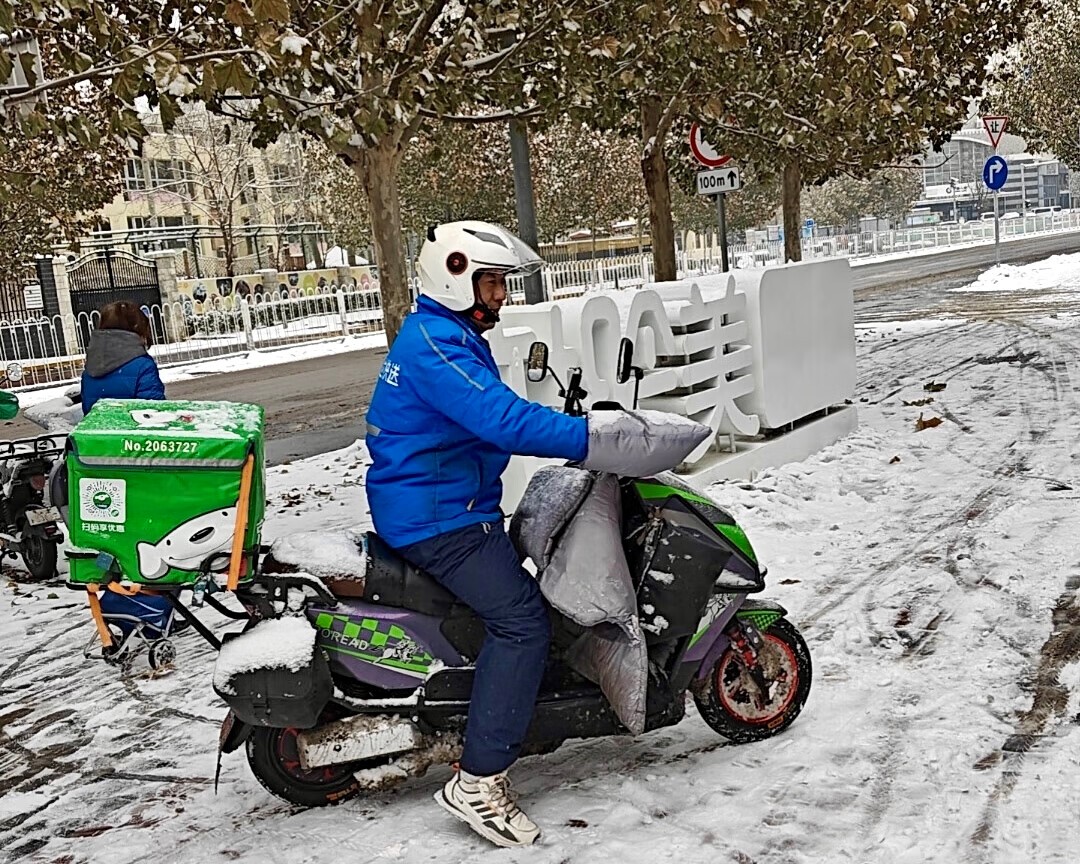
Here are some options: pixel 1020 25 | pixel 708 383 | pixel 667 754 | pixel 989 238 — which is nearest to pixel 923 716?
pixel 667 754

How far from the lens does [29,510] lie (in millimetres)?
7684

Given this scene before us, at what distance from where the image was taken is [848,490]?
809cm

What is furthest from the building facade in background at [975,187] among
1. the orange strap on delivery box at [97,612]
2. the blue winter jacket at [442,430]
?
the blue winter jacket at [442,430]

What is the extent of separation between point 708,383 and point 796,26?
6.05 meters

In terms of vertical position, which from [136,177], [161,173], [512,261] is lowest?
[512,261]

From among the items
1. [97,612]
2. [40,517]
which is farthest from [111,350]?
[97,612]

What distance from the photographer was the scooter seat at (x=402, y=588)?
12.6ft

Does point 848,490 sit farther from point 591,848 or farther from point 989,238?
point 989,238

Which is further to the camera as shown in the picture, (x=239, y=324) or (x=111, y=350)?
(x=239, y=324)

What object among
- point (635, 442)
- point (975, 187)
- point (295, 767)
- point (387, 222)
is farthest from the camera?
point (975, 187)

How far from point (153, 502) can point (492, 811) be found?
1.48 metres

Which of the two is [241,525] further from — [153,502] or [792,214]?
[792,214]

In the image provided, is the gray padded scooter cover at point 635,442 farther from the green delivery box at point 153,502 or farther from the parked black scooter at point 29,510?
the parked black scooter at point 29,510

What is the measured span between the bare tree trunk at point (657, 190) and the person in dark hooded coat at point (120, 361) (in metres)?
7.79
